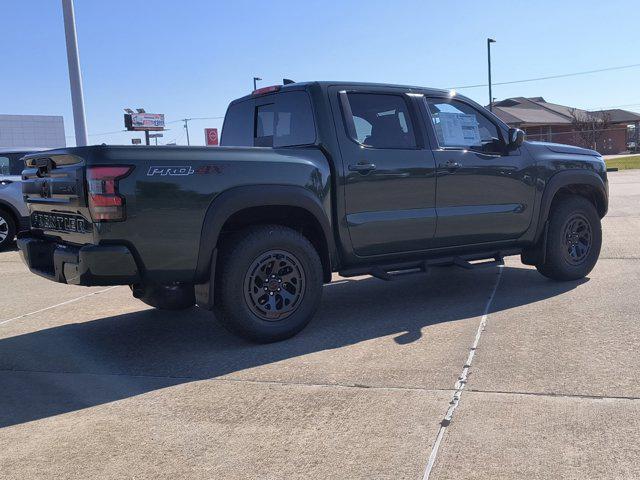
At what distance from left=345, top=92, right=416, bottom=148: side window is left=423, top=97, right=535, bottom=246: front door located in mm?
231

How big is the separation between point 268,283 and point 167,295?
2.89ft

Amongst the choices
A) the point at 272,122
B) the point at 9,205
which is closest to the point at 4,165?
the point at 9,205

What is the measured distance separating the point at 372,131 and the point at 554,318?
2.14 m

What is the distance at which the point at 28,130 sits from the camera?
49.9 meters

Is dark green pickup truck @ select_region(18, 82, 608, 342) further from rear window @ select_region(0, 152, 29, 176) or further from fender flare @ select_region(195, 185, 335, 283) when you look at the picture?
rear window @ select_region(0, 152, 29, 176)

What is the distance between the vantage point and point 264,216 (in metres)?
4.61

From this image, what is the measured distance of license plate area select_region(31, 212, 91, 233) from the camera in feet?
13.3

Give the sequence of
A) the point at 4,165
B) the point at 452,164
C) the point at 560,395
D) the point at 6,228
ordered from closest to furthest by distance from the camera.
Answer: the point at 560,395, the point at 452,164, the point at 6,228, the point at 4,165

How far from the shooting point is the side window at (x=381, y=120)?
510 centimetres

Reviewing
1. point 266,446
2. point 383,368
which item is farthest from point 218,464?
point 383,368

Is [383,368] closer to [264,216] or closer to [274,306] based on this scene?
[274,306]

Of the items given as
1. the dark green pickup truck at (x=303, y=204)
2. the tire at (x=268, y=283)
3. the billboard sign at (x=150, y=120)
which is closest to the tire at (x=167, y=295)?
the dark green pickup truck at (x=303, y=204)

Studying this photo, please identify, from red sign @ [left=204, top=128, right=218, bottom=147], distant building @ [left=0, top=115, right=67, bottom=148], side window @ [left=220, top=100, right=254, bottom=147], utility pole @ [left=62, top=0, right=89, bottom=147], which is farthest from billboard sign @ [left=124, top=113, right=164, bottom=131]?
side window @ [left=220, top=100, right=254, bottom=147]

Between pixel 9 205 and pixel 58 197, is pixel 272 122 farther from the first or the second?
pixel 9 205
